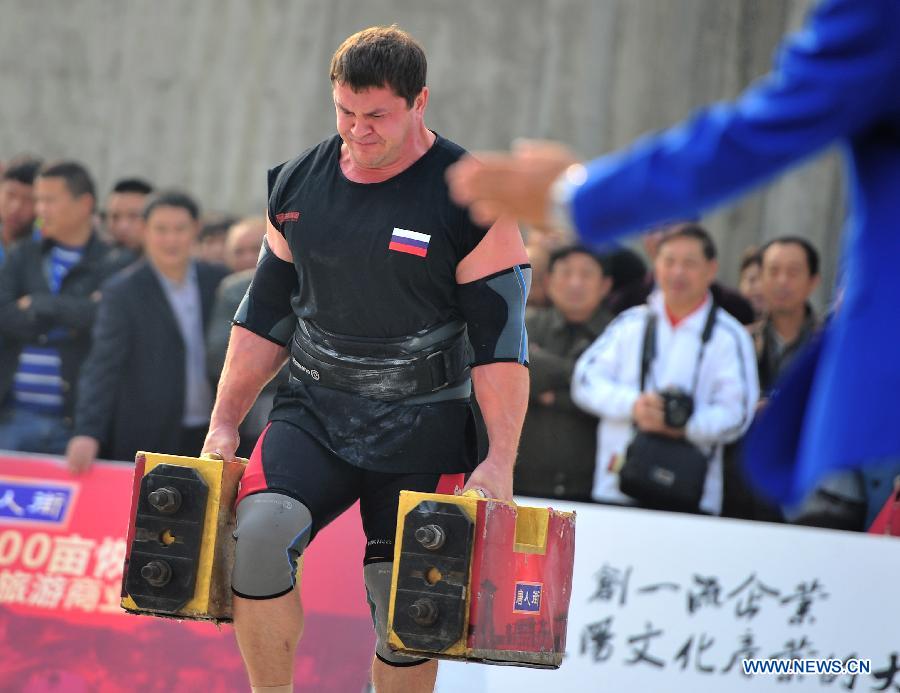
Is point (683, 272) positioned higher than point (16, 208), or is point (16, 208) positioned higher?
point (16, 208)

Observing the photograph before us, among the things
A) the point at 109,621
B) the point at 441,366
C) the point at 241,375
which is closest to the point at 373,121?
the point at 441,366

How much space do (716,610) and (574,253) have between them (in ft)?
7.57

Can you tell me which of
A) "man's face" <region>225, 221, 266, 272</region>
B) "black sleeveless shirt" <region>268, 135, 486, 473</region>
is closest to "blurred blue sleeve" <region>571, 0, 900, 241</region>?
"black sleeveless shirt" <region>268, 135, 486, 473</region>

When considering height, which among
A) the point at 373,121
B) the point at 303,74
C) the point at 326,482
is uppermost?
the point at 303,74

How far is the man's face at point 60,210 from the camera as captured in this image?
26.8ft

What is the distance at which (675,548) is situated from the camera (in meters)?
6.23

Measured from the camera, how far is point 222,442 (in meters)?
4.53

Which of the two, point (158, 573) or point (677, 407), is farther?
point (677, 407)

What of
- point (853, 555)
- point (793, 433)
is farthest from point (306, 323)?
point (853, 555)

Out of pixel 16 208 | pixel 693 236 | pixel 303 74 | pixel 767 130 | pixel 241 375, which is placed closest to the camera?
pixel 767 130

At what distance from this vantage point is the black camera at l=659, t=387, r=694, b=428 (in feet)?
21.6

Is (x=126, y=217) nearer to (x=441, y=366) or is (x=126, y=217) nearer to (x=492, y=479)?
(x=441, y=366)

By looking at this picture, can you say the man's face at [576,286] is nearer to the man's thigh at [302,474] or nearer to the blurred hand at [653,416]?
the blurred hand at [653,416]

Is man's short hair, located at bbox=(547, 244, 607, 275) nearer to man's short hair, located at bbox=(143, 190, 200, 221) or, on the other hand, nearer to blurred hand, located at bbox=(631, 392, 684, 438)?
blurred hand, located at bbox=(631, 392, 684, 438)
